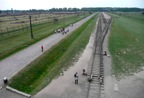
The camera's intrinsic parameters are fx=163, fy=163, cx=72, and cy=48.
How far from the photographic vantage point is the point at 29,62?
846 inches

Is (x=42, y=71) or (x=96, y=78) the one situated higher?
(x=96, y=78)

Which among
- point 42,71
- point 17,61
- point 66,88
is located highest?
point 17,61

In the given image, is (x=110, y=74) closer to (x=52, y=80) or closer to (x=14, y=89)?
(x=52, y=80)

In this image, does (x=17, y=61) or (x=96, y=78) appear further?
(x=17, y=61)

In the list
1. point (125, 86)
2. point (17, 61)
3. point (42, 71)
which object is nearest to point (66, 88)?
point (125, 86)

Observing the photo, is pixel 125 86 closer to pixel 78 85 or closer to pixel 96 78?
pixel 96 78

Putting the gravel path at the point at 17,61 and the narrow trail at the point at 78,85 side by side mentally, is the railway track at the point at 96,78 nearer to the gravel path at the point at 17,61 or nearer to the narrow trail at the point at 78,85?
the narrow trail at the point at 78,85

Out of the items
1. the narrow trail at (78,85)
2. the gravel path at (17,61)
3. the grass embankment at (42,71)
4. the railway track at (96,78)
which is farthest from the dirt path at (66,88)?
the gravel path at (17,61)

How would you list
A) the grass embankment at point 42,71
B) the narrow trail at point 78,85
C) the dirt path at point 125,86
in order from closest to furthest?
the narrow trail at point 78,85, the dirt path at point 125,86, the grass embankment at point 42,71

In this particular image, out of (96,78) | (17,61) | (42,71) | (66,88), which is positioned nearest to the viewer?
(66,88)

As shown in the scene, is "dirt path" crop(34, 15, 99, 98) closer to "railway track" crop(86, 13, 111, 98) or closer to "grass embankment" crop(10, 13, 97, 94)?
"railway track" crop(86, 13, 111, 98)

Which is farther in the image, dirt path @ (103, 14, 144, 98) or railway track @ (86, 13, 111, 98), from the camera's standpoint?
railway track @ (86, 13, 111, 98)

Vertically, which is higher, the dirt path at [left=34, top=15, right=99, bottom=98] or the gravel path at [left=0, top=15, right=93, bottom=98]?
the gravel path at [left=0, top=15, right=93, bottom=98]

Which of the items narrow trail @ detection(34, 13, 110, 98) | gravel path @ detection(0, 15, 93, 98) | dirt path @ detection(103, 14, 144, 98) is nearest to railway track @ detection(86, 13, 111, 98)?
narrow trail @ detection(34, 13, 110, 98)
